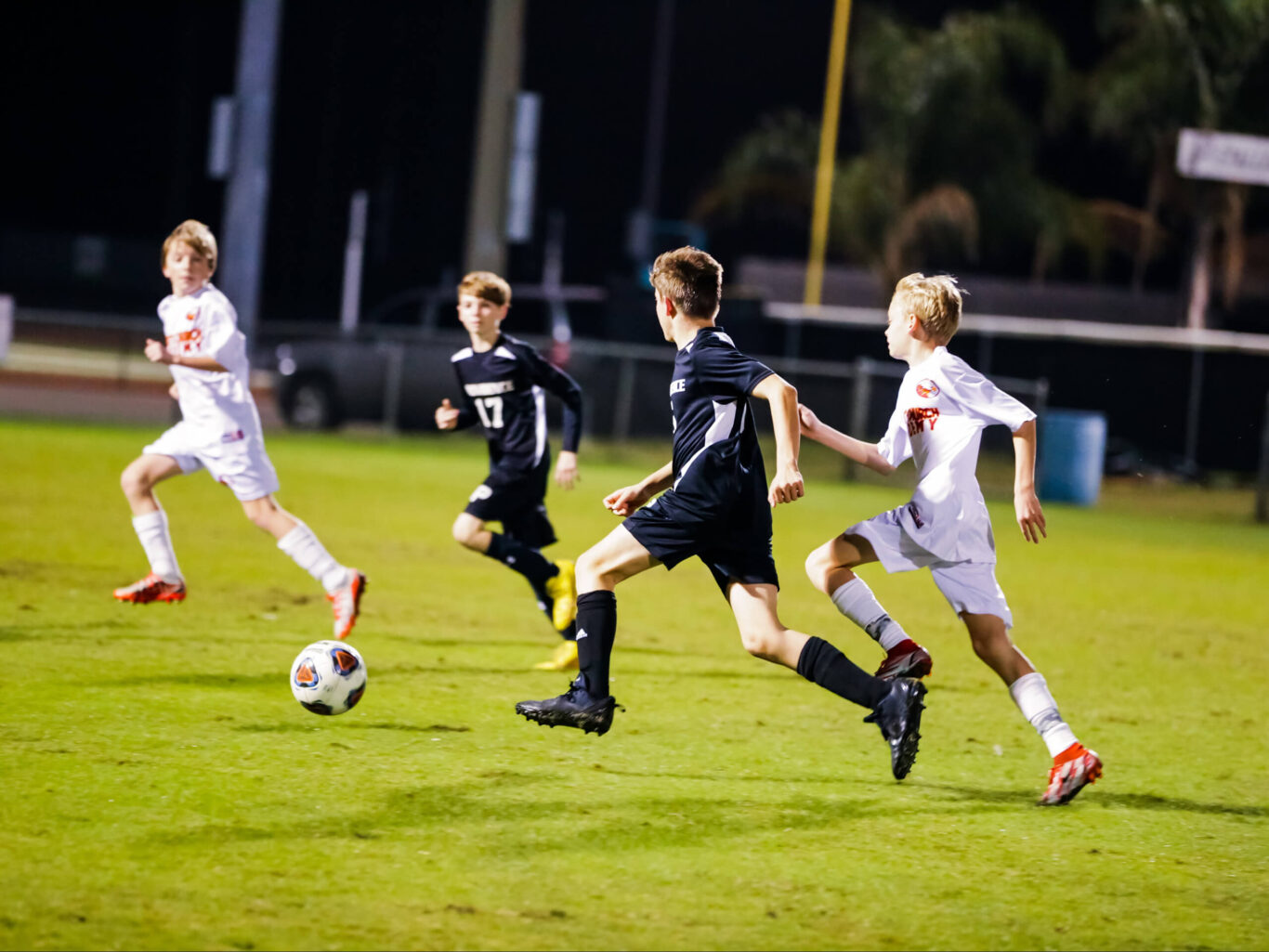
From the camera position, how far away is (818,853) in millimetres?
4824

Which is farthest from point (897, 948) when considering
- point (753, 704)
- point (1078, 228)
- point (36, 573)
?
point (1078, 228)

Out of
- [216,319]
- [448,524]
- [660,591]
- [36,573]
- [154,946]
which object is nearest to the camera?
[154,946]

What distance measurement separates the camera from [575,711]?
18.4 ft

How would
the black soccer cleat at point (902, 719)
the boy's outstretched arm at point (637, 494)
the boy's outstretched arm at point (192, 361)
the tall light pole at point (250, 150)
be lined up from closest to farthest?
1. the black soccer cleat at point (902, 719)
2. the boy's outstretched arm at point (637, 494)
3. the boy's outstretched arm at point (192, 361)
4. the tall light pole at point (250, 150)

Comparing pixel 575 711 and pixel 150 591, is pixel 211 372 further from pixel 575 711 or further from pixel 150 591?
pixel 575 711

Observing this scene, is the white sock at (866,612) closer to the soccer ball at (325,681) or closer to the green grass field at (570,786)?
the green grass field at (570,786)

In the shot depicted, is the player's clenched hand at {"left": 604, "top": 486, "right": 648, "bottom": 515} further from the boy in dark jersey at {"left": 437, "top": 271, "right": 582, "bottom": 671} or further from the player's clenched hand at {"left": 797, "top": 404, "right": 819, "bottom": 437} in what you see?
the boy in dark jersey at {"left": 437, "top": 271, "right": 582, "bottom": 671}

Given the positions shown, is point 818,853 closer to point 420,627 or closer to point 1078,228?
point 420,627

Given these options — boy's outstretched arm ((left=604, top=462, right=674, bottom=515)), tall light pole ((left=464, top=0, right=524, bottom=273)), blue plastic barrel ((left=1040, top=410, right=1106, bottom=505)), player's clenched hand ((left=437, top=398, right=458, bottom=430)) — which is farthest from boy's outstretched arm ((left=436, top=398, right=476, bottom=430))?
tall light pole ((left=464, top=0, right=524, bottom=273))

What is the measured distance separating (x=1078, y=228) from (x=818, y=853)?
101ft

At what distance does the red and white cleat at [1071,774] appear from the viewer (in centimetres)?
546

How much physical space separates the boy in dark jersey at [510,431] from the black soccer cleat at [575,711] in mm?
2315

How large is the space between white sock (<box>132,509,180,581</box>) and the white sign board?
11.4 metres

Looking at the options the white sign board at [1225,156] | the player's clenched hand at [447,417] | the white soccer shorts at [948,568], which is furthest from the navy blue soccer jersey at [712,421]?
the white sign board at [1225,156]
